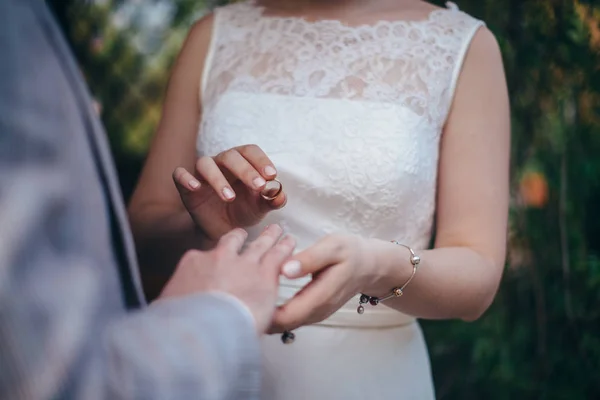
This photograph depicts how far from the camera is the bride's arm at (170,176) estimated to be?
4.27 feet

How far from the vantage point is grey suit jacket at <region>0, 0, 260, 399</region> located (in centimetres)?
50

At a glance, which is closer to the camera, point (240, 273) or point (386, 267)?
point (240, 273)

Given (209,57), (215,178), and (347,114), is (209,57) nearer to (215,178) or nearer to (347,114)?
(347,114)

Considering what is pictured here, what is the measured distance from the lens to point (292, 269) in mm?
808

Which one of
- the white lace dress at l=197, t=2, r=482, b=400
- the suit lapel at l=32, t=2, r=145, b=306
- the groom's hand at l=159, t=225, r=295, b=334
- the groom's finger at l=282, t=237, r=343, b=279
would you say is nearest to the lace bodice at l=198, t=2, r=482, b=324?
the white lace dress at l=197, t=2, r=482, b=400

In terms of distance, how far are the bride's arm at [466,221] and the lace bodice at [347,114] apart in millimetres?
41

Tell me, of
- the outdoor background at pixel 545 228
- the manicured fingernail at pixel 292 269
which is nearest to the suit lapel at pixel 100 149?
the manicured fingernail at pixel 292 269

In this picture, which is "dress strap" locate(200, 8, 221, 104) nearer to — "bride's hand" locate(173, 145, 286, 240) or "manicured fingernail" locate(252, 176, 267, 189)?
"bride's hand" locate(173, 145, 286, 240)

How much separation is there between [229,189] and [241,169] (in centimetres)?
4

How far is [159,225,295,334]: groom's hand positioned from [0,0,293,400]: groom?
0.02 meters

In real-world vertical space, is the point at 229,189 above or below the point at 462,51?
below

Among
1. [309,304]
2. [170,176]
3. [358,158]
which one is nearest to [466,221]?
[358,158]

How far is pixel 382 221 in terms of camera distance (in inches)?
51.7

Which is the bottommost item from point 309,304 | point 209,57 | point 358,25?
point 309,304
